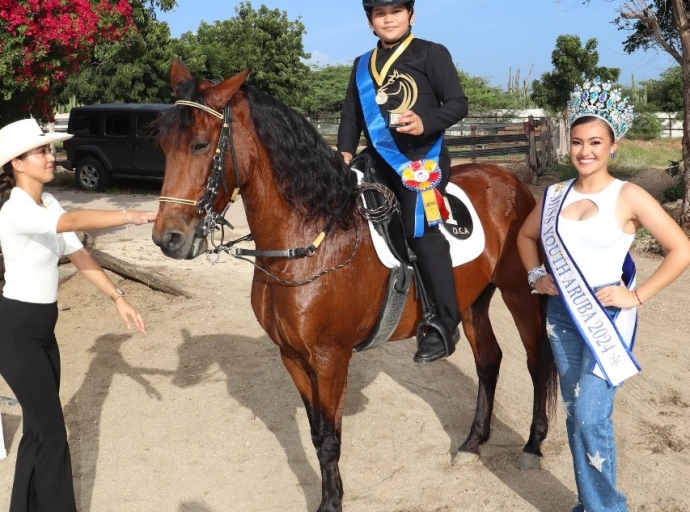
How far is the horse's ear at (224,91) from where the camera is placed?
3.19m

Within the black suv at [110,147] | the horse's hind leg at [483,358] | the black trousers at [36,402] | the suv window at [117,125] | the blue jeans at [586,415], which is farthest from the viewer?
the suv window at [117,125]

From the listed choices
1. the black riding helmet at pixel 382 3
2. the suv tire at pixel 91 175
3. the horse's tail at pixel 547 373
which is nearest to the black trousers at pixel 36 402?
the black riding helmet at pixel 382 3

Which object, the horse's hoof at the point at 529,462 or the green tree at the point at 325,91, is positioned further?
the green tree at the point at 325,91

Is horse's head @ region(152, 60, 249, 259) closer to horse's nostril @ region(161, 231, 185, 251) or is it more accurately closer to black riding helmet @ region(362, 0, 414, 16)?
horse's nostril @ region(161, 231, 185, 251)

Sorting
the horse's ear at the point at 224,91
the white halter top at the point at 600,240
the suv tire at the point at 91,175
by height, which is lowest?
the suv tire at the point at 91,175

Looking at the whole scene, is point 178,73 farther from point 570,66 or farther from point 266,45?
point 266,45

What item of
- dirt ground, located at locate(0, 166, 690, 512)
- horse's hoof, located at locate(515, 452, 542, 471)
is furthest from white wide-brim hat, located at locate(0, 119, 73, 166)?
horse's hoof, located at locate(515, 452, 542, 471)

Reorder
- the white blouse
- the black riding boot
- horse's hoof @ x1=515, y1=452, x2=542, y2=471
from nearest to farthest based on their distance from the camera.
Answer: the white blouse, the black riding boot, horse's hoof @ x1=515, y1=452, x2=542, y2=471

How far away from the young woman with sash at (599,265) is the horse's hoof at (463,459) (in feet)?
4.49

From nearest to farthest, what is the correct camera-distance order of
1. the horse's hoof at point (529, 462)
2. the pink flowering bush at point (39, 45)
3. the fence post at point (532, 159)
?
the horse's hoof at point (529, 462), the pink flowering bush at point (39, 45), the fence post at point (532, 159)

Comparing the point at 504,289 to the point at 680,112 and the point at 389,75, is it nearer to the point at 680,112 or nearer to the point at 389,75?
the point at 389,75

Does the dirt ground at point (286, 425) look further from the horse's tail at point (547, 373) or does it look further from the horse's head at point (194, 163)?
the horse's head at point (194, 163)

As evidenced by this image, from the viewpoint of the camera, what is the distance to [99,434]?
16.4 feet

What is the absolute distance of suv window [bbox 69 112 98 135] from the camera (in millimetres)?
17609
